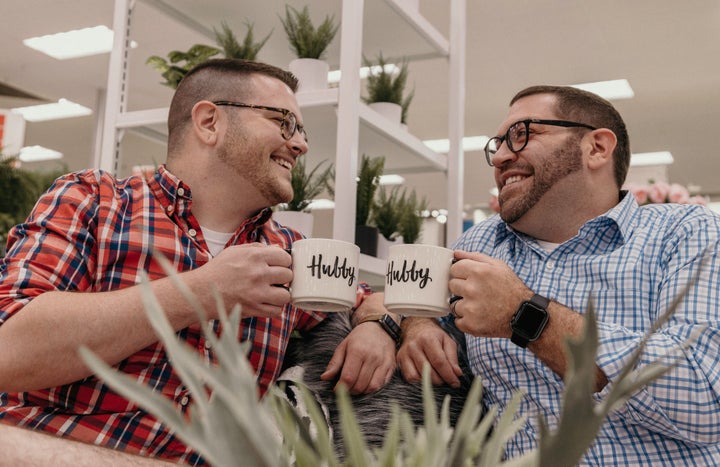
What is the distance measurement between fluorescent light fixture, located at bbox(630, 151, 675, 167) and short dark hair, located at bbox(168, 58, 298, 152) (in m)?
7.45

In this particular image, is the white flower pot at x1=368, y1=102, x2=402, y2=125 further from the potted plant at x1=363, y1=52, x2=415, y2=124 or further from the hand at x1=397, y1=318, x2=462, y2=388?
the hand at x1=397, y1=318, x2=462, y2=388

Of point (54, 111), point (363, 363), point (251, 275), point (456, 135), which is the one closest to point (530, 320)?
point (363, 363)

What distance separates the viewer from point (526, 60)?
5980 millimetres

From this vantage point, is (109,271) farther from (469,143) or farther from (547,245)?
(469,143)

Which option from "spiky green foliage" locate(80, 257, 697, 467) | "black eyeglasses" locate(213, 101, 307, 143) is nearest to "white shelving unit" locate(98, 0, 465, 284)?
"black eyeglasses" locate(213, 101, 307, 143)

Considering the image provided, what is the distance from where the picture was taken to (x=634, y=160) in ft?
28.1

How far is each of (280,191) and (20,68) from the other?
5977 millimetres

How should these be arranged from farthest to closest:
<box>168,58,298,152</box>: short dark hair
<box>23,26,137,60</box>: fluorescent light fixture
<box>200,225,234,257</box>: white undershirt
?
1. <box>23,26,137,60</box>: fluorescent light fixture
2. <box>168,58,298,152</box>: short dark hair
3. <box>200,225,234,257</box>: white undershirt

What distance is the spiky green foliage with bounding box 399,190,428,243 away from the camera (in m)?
2.29

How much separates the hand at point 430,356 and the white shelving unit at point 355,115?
1.64 feet

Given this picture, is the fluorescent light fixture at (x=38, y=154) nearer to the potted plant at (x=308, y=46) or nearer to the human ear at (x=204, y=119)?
the potted plant at (x=308, y=46)

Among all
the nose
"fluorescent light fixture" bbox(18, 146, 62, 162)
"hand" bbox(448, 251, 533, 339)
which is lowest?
"hand" bbox(448, 251, 533, 339)

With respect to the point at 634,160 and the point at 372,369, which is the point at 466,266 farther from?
the point at 634,160

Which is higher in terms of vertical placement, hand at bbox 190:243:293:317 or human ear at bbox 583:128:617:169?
human ear at bbox 583:128:617:169
